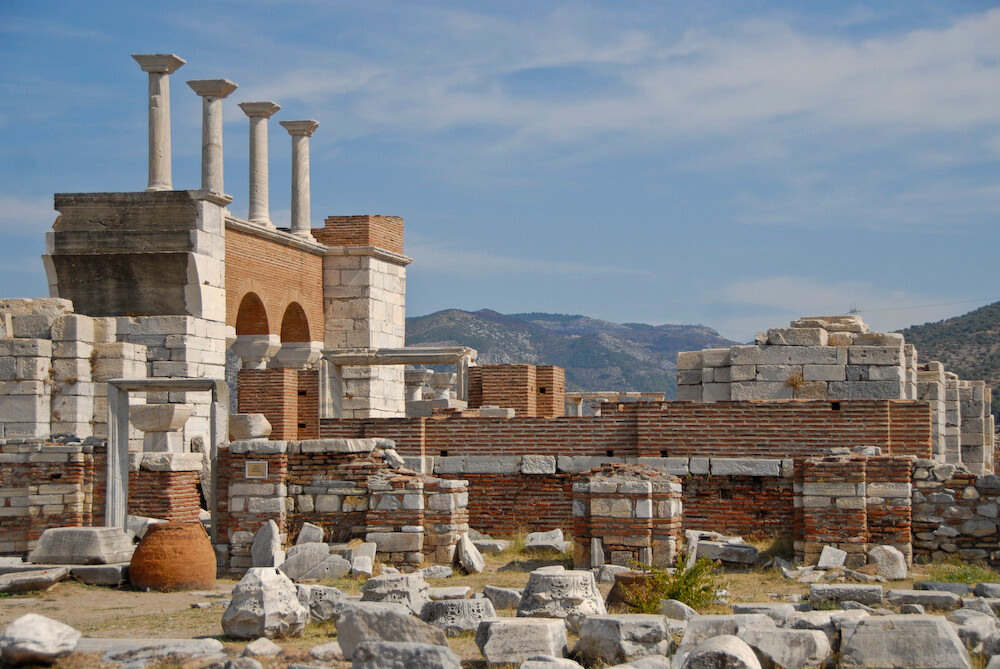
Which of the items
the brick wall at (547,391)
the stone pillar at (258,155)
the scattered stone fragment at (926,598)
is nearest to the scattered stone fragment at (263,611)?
the scattered stone fragment at (926,598)

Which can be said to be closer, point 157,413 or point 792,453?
point 792,453

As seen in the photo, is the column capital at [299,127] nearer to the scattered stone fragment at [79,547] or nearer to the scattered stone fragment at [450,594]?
the scattered stone fragment at [79,547]

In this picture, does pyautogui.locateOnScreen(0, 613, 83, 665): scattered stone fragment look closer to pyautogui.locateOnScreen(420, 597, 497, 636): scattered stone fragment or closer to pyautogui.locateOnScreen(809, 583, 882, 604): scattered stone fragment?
pyautogui.locateOnScreen(420, 597, 497, 636): scattered stone fragment

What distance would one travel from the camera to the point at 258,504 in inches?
609

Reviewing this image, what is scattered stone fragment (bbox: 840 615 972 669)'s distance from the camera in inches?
367

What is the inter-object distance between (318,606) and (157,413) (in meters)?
9.79

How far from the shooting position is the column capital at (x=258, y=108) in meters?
27.2

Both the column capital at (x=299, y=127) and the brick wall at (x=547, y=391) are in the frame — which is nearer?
the brick wall at (x=547, y=391)

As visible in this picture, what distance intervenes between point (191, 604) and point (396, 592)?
8.09ft

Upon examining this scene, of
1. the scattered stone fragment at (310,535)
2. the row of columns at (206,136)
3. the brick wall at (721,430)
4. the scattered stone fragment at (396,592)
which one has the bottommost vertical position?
the scattered stone fragment at (396,592)

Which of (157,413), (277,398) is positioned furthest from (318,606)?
(277,398)

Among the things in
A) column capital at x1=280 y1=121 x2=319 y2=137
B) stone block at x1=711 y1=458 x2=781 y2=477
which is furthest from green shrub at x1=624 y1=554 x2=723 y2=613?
column capital at x1=280 y1=121 x2=319 y2=137

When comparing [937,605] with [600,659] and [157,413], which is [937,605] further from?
[157,413]

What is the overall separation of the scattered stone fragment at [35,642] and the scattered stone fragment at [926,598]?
7.33m
